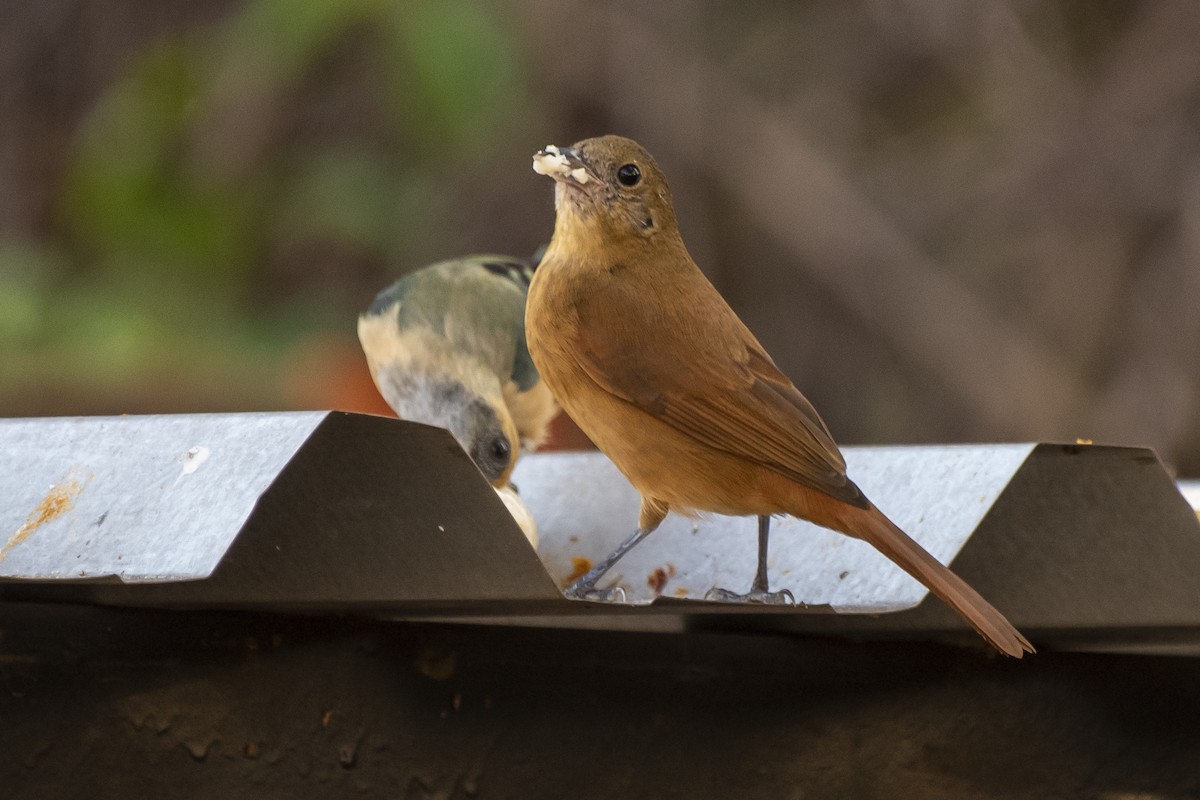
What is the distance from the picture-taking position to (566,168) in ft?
8.00

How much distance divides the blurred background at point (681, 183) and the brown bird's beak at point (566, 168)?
3234mm

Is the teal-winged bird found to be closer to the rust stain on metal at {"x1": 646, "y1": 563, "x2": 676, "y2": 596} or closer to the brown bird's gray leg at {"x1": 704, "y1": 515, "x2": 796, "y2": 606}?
the rust stain on metal at {"x1": 646, "y1": 563, "x2": 676, "y2": 596}

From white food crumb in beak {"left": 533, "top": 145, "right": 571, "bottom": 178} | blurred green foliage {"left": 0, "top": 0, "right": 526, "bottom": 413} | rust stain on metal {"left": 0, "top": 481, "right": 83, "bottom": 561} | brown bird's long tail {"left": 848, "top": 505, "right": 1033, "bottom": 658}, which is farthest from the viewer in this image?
blurred green foliage {"left": 0, "top": 0, "right": 526, "bottom": 413}

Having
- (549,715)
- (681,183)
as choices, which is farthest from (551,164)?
(681,183)

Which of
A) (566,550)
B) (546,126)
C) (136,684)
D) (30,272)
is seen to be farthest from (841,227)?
(136,684)

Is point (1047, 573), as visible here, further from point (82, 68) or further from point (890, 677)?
point (82, 68)

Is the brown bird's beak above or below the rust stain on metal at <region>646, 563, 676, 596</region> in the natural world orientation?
above

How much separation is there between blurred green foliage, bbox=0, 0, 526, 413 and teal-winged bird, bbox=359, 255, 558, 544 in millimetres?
1451

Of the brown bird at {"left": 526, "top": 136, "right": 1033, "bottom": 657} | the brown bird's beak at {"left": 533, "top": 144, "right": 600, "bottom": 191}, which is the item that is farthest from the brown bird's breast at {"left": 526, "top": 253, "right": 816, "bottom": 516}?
the brown bird's beak at {"left": 533, "top": 144, "right": 600, "bottom": 191}

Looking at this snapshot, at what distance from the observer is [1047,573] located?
1805mm

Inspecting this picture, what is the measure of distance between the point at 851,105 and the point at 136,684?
18.6ft

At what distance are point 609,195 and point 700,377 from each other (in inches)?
14.5

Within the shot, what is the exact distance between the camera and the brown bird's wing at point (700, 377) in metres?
2.19

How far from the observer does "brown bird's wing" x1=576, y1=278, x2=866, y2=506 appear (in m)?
2.19
